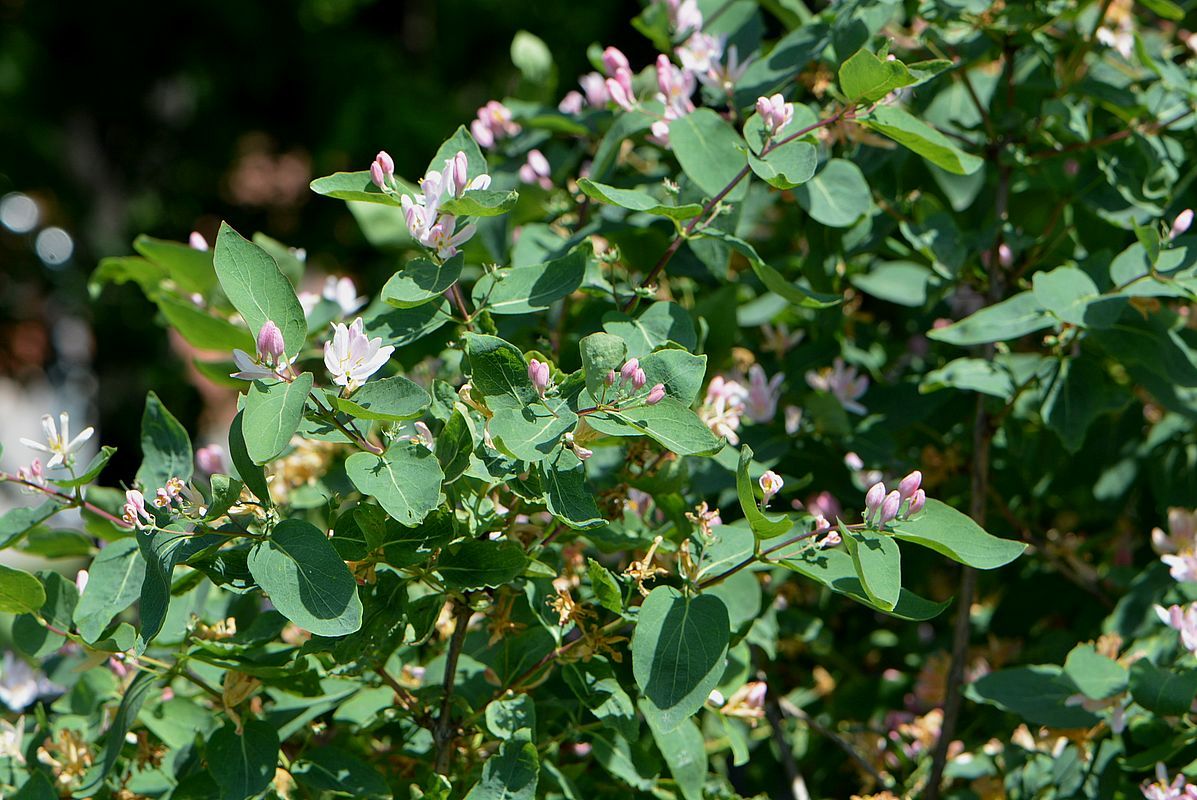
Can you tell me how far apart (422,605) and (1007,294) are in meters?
1.00

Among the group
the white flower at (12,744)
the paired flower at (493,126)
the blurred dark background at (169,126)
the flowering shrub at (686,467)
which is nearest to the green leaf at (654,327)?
the flowering shrub at (686,467)

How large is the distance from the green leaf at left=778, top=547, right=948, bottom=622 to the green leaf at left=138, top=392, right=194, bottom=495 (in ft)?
2.14

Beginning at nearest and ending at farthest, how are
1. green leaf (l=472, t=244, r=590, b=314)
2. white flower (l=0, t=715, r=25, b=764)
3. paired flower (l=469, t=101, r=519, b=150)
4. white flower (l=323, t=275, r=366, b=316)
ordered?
green leaf (l=472, t=244, r=590, b=314)
white flower (l=0, t=715, r=25, b=764)
white flower (l=323, t=275, r=366, b=316)
paired flower (l=469, t=101, r=519, b=150)

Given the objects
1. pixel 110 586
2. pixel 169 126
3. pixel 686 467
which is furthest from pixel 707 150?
pixel 169 126

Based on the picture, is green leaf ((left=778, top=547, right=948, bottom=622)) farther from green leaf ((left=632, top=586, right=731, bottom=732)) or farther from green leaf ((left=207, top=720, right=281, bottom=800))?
green leaf ((left=207, top=720, right=281, bottom=800))

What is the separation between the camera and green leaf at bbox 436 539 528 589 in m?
1.09

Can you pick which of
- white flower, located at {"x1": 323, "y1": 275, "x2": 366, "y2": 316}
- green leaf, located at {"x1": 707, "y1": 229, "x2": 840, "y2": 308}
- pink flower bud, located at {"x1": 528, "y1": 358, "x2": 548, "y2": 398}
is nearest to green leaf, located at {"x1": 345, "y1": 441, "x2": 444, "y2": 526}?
pink flower bud, located at {"x1": 528, "y1": 358, "x2": 548, "y2": 398}

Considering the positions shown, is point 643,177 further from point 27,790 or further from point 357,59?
point 357,59

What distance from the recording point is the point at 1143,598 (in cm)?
159

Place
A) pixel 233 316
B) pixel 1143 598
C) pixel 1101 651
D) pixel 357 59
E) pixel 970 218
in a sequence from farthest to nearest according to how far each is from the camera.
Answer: pixel 357 59 → pixel 970 218 → pixel 233 316 → pixel 1143 598 → pixel 1101 651

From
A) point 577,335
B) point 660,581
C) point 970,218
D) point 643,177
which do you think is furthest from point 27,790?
point 970,218

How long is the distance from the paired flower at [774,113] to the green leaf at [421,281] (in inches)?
13.9

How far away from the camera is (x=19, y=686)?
159cm

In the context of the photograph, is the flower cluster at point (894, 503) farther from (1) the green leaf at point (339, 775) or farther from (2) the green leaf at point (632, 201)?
(1) the green leaf at point (339, 775)
